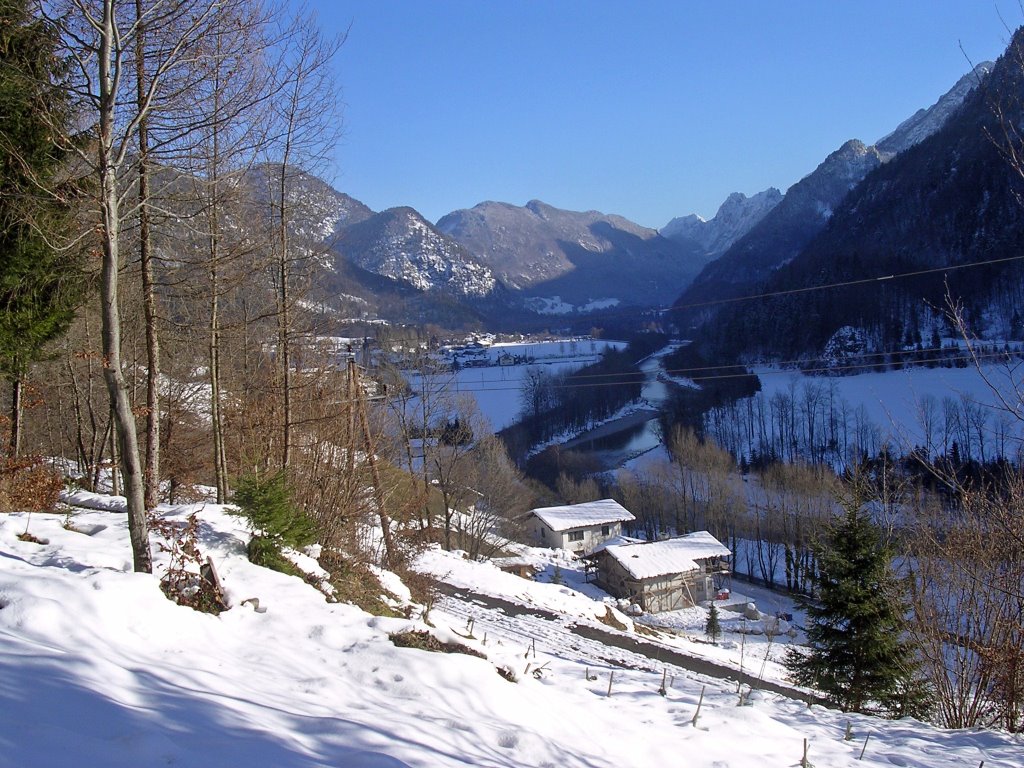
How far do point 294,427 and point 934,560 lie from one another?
35.2 ft

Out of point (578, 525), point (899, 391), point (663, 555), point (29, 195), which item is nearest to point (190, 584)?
point (29, 195)

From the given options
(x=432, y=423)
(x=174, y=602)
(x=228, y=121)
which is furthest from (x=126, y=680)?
(x=432, y=423)

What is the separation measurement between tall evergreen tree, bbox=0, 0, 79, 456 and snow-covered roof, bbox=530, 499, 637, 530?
34.9 meters

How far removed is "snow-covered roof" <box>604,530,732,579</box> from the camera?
32.0m

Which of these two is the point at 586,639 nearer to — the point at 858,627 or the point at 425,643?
the point at 858,627

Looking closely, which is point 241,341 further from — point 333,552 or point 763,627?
point 763,627

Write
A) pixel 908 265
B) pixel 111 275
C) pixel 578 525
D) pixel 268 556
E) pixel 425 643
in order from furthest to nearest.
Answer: pixel 908 265, pixel 578 525, pixel 268 556, pixel 425 643, pixel 111 275

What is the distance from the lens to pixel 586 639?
48.2 ft

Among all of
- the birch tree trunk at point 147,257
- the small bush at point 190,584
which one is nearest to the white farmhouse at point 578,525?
the birch tree trunk at point 147,257

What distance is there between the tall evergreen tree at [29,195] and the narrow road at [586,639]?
9311 millimetres

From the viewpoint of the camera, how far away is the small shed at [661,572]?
3200 cm

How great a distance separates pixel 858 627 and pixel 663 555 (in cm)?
2240

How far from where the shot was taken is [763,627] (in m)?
29.2

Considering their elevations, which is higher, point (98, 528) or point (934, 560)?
point (98, 528)
